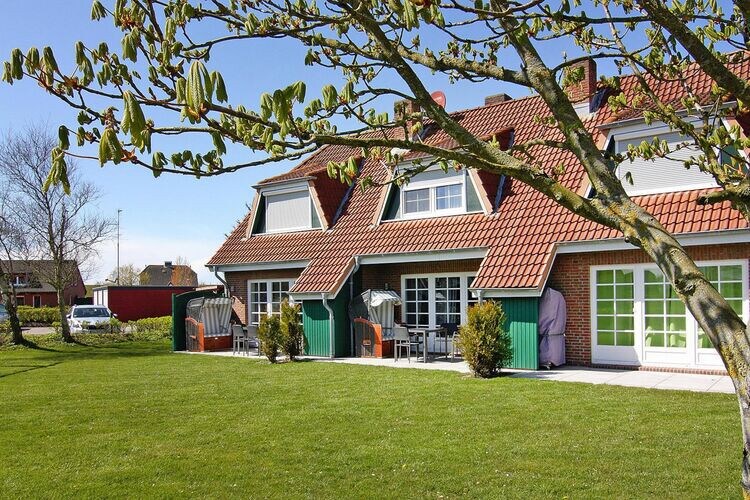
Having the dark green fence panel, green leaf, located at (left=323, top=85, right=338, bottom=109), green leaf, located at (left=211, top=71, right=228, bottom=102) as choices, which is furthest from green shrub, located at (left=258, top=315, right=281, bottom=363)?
green leaf, located at (left=211, top=71, right=228, bottom=102)

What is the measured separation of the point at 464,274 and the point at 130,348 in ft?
44.5

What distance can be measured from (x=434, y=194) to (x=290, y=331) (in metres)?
5.20

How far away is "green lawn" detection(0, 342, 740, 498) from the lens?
6.55m

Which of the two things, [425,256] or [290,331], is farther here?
[290,331]

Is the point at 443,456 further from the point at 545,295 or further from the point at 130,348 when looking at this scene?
the point at 130,348

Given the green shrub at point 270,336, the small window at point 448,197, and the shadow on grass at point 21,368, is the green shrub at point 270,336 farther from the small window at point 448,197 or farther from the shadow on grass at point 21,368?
the shadow on grass at point 21,368

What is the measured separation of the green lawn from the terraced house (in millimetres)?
2899

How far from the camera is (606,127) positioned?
14.4 m

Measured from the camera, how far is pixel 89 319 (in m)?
32.7

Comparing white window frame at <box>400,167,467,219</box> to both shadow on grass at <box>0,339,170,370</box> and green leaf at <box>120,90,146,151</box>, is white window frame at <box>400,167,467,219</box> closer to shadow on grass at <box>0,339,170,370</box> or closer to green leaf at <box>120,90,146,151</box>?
shadow on grass at <box>0,339,170,370</box>

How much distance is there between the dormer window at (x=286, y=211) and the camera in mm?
20859

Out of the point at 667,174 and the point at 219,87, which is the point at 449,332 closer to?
the point at 667,174

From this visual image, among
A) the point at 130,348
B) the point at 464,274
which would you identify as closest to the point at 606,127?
the point at 464,274

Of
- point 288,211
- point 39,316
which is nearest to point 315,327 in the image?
point 288,211
